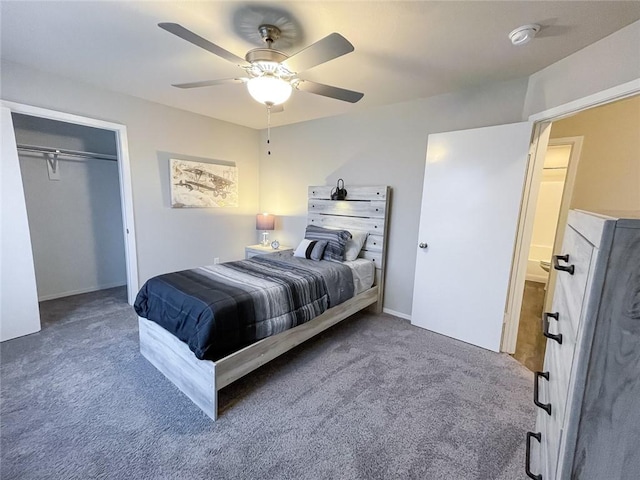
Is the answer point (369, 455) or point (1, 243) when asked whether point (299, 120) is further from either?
point (369, 455)

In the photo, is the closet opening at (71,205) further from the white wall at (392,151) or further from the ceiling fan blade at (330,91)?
the ceiling fan blade at (330,91)

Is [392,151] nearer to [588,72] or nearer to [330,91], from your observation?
[330,91]

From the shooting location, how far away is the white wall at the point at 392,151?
2.71 meters

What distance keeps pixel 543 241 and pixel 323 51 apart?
5.65 metres

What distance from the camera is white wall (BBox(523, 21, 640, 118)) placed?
1.64 meters

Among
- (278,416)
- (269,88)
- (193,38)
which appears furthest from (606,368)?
(193,38)

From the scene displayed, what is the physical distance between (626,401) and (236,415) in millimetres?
1864

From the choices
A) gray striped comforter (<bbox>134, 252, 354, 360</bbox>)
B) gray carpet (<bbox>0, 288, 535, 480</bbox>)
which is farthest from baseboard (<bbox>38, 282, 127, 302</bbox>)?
gray striped comforter (<bbox>134, 252, 354, 360</bbox>)

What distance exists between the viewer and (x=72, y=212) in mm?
3682

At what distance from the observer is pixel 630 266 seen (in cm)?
59

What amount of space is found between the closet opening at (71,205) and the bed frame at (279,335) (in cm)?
205

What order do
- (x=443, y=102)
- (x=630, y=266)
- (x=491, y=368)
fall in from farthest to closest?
(x=443, y=102)
(x=491, y=368)
(x=630, y=266)

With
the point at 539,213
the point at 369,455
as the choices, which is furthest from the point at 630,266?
the point at 539,213

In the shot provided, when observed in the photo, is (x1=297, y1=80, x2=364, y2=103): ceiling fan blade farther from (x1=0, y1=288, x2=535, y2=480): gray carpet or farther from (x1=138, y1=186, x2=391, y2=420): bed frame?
(x1=0, y1=288, x2=535, y2=480): gray carpet
